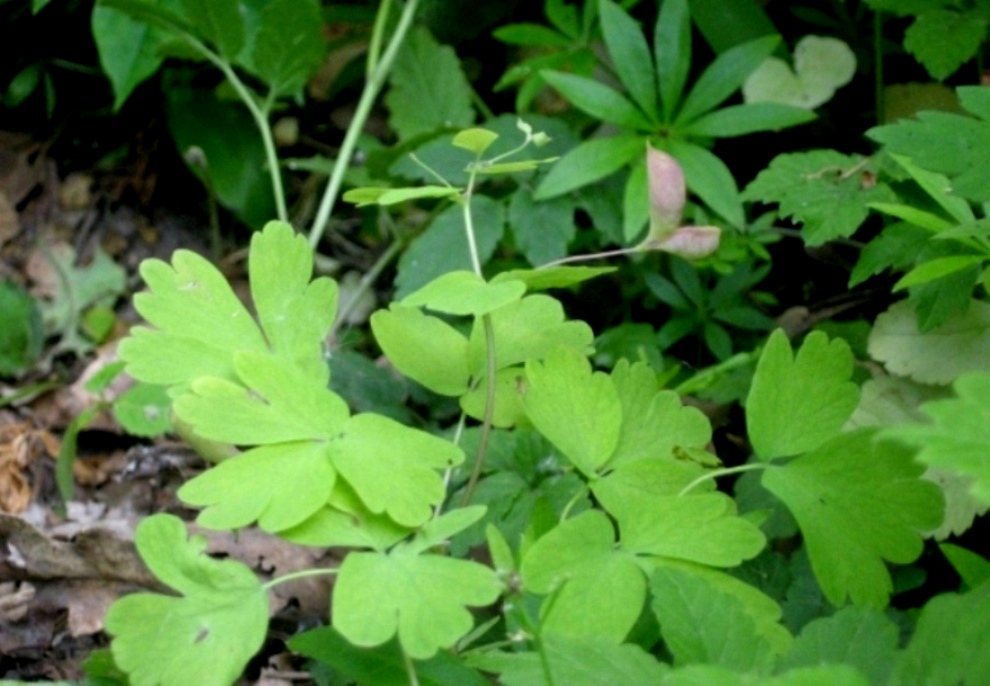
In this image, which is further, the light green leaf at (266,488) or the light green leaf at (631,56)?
the light green leaf at (631,56)

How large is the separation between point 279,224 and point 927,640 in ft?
2.22

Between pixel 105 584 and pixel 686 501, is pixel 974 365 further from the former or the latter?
pixel 105 584

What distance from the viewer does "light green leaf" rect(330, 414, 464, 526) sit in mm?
911

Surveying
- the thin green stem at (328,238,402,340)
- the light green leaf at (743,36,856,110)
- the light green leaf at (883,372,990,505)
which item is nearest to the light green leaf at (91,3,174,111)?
the thin green stem at (328,238,402,340)

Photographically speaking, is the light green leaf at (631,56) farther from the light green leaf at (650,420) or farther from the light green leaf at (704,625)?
the light green leaf at (704,625)

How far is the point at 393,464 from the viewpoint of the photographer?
939mm

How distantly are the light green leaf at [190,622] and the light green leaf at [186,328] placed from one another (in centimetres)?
16

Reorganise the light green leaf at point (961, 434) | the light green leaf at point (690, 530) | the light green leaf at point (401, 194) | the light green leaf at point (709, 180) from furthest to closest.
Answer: the light green leaf at point (709, 180) → the light green leaf at point (401, 194) → the light green leaf at point (690, 530) → the light green leaf at point (961, 434)

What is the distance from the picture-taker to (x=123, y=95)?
2018mm

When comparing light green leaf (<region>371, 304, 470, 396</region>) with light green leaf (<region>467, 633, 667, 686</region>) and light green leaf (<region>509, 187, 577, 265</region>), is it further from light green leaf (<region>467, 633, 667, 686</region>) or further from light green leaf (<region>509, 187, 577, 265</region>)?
light green leaf (<region>509, 187, 577, 265</region>)

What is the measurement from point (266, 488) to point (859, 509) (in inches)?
20.4

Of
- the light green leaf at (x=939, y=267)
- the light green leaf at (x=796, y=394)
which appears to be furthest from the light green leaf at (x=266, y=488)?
the light green leaf at (x=939, y=267)

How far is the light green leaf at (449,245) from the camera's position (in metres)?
1.63

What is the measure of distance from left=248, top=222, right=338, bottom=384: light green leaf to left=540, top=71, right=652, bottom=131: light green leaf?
659 mm
